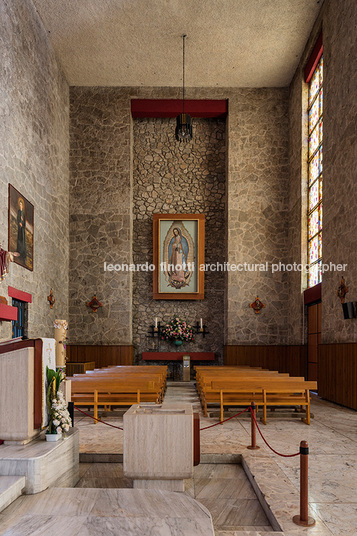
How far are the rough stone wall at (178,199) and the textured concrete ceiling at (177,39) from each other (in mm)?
1550

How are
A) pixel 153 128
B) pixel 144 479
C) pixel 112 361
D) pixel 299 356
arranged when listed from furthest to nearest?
1. pixel 153 128
2. pixel 112 361
3. pixel 299 356
4. pixel 144 479

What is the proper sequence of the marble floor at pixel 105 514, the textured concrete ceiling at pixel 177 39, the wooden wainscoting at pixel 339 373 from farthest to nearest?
the textured concrete ceiling at pixel 177 39
the wooden wainscoting at pixel 339 373
the marble floor at pixel 105 514

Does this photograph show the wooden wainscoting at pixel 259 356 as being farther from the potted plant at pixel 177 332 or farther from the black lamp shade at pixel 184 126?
the black lamp shade at pixel 184 126

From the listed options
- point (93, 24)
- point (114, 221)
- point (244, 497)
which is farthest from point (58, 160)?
point (244, 497)

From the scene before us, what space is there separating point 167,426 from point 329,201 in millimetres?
6938

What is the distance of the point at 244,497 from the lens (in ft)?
13.1

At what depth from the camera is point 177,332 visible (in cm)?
1326

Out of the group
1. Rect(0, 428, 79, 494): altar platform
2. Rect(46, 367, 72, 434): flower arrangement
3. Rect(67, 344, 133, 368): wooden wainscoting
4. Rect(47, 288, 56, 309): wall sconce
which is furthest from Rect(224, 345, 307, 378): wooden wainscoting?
Rect(46, 367, 72, 434): flower arrangement

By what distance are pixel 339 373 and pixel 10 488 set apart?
22.3 feet

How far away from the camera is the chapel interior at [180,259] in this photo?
397 cm

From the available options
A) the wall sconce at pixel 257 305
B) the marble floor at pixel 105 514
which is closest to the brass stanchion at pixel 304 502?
the marble floor at pixel 105 514

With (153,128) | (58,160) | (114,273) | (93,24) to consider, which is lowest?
(114,273)

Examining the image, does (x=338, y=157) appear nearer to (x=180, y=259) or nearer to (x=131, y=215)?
(x=180, y=259)

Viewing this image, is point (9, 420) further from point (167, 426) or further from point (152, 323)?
point (152, 323)
